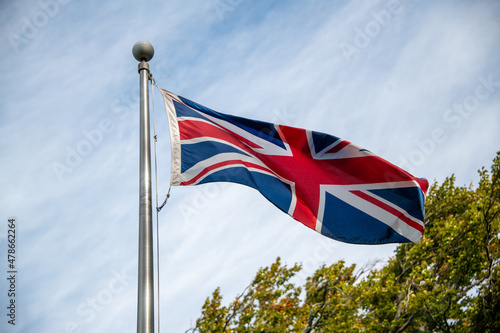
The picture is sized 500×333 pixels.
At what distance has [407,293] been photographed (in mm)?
12930

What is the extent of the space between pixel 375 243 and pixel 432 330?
799 centimetres

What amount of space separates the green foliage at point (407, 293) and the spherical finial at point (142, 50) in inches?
317

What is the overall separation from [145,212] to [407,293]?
1042cm

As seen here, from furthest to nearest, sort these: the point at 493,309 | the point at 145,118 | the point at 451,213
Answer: the point at 451,213, the point at 493,309, the point at 145,118

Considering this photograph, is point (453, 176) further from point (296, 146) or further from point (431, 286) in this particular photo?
point (296, 146)

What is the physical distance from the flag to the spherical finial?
1.82ft

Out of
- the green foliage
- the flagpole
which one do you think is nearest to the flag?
the flagpole

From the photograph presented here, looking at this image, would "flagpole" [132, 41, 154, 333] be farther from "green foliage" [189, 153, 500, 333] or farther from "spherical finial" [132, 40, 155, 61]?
"green foliage" [189, 153, 500, 333]

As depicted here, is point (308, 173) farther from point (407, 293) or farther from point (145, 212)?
point (407, 293)

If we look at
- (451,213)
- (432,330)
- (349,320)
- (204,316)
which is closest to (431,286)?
(432,330)

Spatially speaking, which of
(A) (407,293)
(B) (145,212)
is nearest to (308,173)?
(B) (145,212)

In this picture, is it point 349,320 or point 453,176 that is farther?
point 453,176

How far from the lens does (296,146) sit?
22.4 ft

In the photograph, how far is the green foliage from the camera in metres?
12.0
